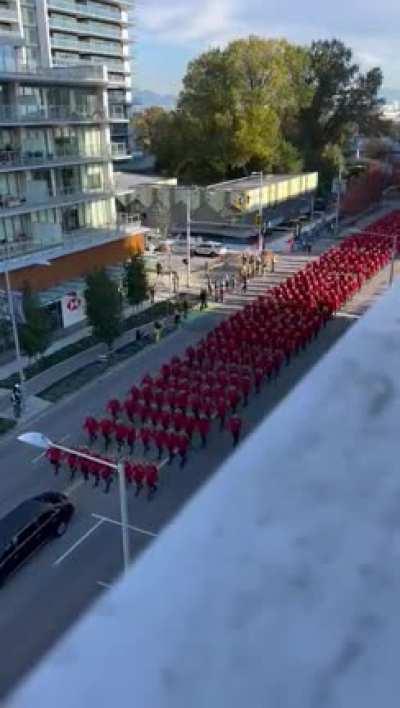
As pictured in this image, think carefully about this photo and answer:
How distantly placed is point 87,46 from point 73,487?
70.9 meters

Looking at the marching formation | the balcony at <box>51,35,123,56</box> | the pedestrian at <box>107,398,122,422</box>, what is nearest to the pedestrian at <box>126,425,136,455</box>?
the marching formation

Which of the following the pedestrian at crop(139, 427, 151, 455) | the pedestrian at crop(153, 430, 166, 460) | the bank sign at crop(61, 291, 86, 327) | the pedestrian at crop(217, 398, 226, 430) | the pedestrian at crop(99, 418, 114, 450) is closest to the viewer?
the pedestrian at crop(153, 430, 166, 460)

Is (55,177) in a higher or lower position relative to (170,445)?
higher

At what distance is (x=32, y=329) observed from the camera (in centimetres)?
2211

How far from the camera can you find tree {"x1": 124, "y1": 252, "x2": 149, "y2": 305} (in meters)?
27.8

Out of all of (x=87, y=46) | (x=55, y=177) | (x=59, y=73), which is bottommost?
(x=55, y=177)

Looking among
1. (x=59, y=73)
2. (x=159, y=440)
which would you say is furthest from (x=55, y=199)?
(x=159, y=440)

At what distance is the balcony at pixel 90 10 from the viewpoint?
228 feet

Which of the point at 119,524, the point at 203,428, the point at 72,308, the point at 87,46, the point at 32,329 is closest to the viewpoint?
the point at 119,524

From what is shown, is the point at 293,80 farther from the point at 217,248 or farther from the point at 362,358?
the point at 362,358

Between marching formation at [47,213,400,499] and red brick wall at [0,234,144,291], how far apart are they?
8120 mm

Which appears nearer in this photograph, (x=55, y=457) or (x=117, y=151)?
(x=55, y=457)

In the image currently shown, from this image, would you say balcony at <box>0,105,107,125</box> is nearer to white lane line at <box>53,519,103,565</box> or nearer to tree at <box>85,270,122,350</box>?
tree at <box>85,270,122,350</box>

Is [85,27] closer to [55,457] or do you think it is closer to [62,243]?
[62,243]
